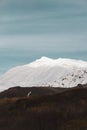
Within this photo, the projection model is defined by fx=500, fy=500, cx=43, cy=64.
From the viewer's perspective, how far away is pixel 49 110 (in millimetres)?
87500

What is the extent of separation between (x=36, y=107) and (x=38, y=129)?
14775 millimetres

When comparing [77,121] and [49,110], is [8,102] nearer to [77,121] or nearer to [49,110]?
[49,110]

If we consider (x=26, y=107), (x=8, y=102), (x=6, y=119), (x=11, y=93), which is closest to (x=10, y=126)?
(x=6, y=119)

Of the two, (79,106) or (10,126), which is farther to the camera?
(79,106)

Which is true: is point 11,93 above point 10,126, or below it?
above

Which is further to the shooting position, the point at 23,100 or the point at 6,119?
the point at 23,100

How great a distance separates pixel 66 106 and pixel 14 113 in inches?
364

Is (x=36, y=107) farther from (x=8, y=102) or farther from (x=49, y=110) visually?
(x=8, y=102)

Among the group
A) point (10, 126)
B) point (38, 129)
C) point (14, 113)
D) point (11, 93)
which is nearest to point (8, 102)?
point (14, 113)

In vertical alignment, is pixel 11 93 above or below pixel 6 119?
above

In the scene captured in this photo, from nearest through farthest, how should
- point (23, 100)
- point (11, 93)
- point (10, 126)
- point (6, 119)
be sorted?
point (10, 126), point (6, 119), point (23, 100), point (11, 93)

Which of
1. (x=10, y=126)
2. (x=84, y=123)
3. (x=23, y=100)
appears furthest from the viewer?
(x=23, y=100)

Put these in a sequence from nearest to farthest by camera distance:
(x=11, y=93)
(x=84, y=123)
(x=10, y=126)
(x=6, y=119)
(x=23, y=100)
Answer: (x=84, y=123)
(x=10, y=126)
(x=6, y=119)
(x=23, y=100)
(x=11, y=93)

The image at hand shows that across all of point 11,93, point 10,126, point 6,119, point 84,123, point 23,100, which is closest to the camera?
point 84,123
